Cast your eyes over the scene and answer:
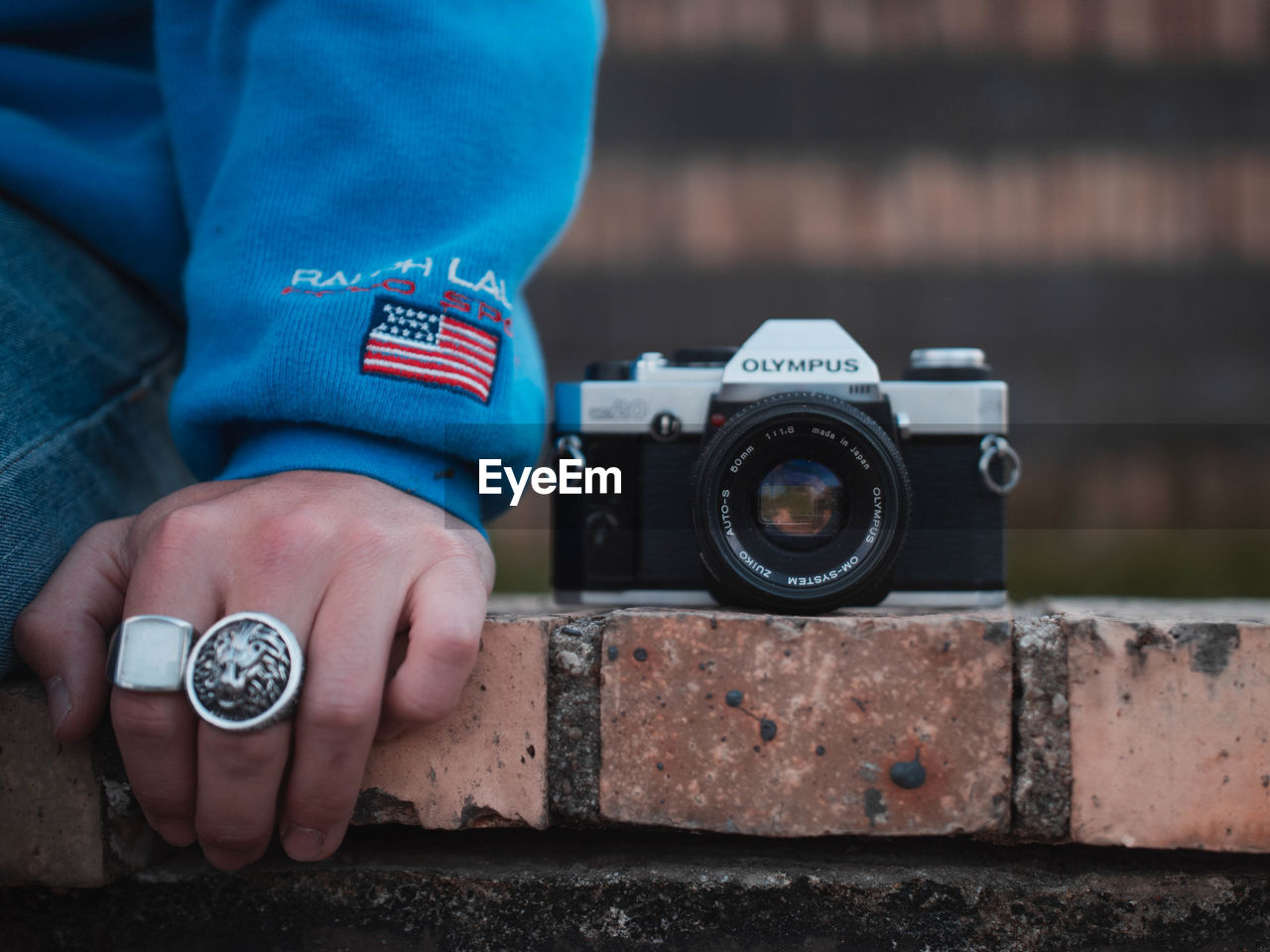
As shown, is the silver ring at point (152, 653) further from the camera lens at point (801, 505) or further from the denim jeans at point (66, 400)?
the camera lens at point (801, 505)

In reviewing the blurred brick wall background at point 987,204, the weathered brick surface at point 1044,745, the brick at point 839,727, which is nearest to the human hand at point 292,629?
the brick at point 839,727

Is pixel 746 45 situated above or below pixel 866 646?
above

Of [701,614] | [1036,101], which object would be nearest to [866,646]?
[701,614]

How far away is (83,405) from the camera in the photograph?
795mm

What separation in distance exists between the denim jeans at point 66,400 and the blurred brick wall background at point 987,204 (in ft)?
9.08

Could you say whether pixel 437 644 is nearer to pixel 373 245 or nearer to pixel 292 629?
pixel 292 629

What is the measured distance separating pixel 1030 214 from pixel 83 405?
3396mm

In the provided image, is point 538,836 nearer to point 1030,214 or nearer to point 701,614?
point 701,614

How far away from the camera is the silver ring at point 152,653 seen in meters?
0.59

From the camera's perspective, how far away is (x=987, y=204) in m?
3.57

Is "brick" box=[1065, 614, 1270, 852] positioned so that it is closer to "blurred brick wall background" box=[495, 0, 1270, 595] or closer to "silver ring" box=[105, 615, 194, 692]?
"silver ring" box=[105, 615, 194, 692]

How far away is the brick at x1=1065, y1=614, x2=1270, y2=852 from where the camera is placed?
28.4 inches

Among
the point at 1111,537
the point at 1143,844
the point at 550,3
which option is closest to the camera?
the point at 1143,844

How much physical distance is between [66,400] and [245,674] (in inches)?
12.7
